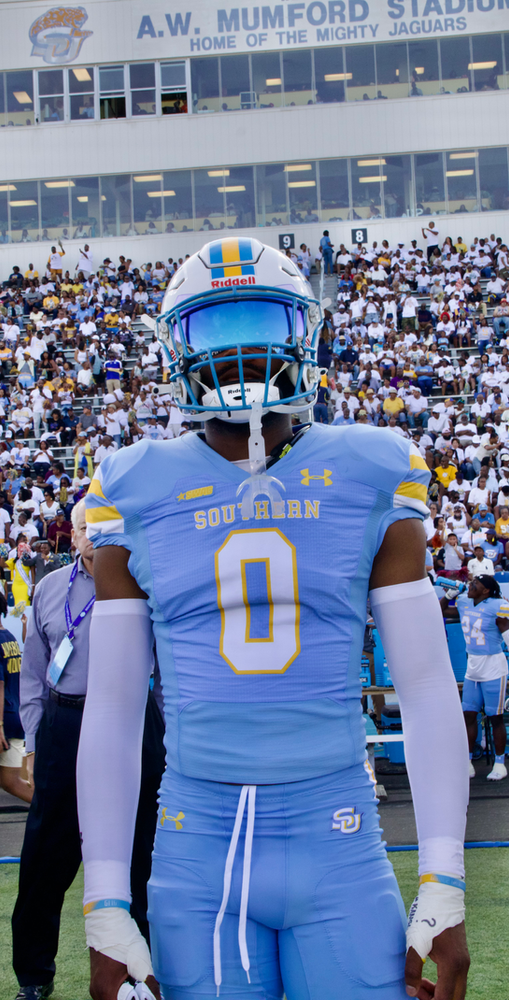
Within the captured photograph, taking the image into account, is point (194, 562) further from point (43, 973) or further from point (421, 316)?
point (421, 316)

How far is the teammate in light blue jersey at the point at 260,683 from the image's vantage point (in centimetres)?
164

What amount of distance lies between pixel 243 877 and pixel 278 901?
7 cm

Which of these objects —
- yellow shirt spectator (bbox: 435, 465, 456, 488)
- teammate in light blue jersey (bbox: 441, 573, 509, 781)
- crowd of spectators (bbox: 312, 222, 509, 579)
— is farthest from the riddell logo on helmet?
yellow shirt spectator (bbox: 435, 465, 456, 488)

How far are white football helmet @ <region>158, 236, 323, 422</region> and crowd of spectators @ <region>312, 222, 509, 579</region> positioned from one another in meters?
7.76

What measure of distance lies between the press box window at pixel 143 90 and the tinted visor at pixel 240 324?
2483 cm

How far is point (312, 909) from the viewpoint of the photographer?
1639mm

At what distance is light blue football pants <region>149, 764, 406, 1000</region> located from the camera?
63.7 inches

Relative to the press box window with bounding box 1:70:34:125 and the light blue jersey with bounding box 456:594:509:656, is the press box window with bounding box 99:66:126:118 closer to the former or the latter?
the press box window with bounding box 1:70:34:125

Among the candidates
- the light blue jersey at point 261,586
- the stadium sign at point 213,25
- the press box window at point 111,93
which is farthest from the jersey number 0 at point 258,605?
the press box window at point 111,93

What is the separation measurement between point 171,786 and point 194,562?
399 millimetres

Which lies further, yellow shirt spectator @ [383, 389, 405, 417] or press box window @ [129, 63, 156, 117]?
press box window @ [129, 63, 156, 117]

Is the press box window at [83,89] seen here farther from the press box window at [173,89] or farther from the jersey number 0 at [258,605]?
the jersey number 0 at [258,605]

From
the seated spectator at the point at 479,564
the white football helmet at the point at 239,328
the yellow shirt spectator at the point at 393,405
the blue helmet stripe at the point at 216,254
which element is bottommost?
the seated spectator at the point at 479,564

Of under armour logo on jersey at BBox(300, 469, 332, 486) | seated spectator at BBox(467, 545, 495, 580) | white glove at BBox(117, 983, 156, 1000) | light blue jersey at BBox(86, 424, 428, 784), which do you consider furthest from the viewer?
seated spectator at BBox(467, 545, 495, 580)
